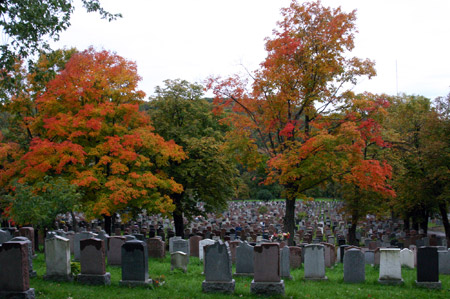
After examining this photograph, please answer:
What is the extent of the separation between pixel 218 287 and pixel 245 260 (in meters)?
2.58

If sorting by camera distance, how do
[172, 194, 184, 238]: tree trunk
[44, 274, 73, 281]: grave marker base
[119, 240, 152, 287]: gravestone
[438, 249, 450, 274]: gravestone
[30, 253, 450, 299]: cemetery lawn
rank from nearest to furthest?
[30, 253, 450, 299]: cemetery lawn
[119, 240, 152, 287]: gravestone
[44, 274, 73, 281]: grave marker base
[438, 249, 450, 274]: gravestone
[172, 194, 184, 238]: tree trunk

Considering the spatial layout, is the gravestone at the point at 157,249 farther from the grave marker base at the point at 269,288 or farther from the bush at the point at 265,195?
the bush at the point at 265,195

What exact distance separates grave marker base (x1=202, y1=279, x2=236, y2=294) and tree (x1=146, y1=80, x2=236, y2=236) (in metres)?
13.0

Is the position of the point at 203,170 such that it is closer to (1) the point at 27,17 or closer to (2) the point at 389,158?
→ (2) the point at 389,158

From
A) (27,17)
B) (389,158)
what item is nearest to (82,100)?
(27,17)

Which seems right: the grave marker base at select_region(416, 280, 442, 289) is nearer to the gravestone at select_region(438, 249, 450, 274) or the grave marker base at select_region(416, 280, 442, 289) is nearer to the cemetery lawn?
the cemetery lawn

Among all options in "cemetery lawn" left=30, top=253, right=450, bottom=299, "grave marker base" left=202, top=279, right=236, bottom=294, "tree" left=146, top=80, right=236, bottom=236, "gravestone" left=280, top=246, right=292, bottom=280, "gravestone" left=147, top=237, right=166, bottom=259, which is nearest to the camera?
"cemetery lawn" left=30, top=253, right=450, bottom=299

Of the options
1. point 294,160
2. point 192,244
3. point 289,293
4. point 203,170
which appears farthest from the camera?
point 203,170

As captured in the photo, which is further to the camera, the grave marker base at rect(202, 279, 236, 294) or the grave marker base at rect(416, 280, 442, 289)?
the grave marker base at rect(416, 280, 442, 289)

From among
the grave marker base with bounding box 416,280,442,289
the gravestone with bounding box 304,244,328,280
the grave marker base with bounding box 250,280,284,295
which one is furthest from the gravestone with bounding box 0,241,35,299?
the grave marker base with bounding box 416,280,442,289

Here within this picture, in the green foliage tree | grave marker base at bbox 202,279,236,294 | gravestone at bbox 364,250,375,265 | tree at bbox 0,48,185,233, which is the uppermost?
tree at bbox 0,48,185,233

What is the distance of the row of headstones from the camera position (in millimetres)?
9898

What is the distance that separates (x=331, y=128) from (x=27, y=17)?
1157cm

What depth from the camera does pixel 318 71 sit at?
1611cm
